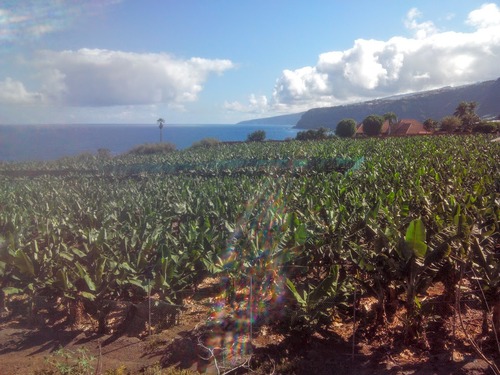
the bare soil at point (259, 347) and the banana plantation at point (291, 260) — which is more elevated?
the banana plantation at point (291, 260)

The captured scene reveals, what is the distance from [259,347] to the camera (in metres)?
5.49

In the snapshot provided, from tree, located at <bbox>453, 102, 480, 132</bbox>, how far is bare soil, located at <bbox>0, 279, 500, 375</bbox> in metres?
61.1

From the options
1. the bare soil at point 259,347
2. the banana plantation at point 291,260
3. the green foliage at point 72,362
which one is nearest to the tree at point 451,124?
the banana plantation at point 291,260

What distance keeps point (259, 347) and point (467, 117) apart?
7185cm

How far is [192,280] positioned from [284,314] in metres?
2.22

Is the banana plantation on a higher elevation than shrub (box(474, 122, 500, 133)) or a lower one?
lower

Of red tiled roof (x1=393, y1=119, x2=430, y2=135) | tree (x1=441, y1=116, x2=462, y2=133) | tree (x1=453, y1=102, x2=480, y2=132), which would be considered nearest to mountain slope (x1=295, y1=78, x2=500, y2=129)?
tree (x1=453, y1=102, x2=480, y2=132)

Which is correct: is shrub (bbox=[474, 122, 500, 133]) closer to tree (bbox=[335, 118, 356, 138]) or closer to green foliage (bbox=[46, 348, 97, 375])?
tree (bbox=[335, 118, 356, 138])

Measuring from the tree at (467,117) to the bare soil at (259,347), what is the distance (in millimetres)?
61085

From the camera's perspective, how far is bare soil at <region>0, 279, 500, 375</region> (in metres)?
4.92

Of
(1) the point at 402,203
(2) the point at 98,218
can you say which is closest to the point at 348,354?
(1) the point at 402,203

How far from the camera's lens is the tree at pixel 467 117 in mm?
61806

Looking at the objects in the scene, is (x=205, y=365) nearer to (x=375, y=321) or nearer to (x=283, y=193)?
(x=375, y=321)

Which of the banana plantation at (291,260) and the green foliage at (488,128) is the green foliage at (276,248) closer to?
the banana plantation at (291,260)
